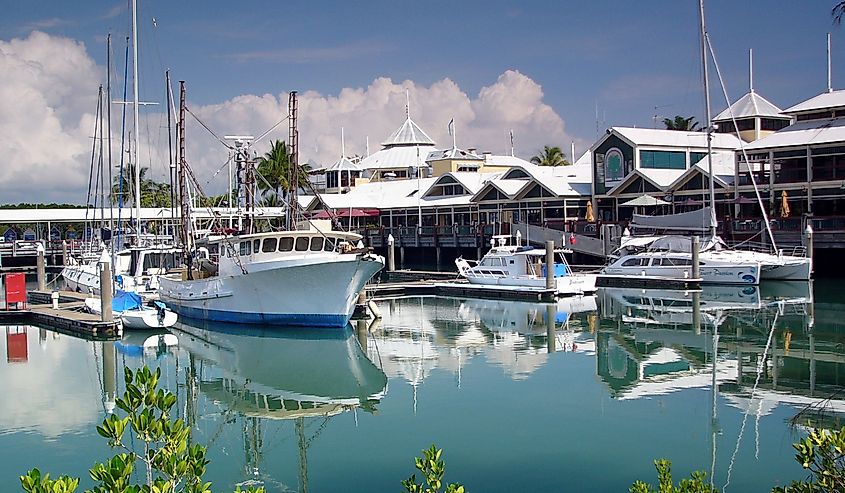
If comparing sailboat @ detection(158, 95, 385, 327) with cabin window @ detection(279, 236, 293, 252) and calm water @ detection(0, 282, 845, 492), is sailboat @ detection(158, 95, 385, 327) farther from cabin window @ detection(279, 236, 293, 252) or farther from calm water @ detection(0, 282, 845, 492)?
calm water @ detection(0, 282, 845, 492)

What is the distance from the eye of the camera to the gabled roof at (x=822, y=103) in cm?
4912

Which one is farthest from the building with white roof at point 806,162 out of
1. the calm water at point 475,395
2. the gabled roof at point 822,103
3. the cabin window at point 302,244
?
the cabin window at point 302,244

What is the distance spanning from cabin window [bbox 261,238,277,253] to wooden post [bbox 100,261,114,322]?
4893 millimetres

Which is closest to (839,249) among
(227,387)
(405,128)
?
(227,387)

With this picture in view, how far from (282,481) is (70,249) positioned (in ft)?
173

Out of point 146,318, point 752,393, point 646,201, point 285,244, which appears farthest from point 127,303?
point 646,201

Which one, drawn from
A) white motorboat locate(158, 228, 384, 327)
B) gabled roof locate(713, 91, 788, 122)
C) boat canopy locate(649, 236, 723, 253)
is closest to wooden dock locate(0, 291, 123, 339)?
white motorboat locate(158, 228, 384, 327)

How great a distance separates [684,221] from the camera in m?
47.1

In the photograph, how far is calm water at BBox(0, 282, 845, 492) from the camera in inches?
612

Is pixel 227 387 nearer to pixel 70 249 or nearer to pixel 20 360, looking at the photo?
pixel 20 360

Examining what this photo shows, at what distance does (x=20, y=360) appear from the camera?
27344 millimetres

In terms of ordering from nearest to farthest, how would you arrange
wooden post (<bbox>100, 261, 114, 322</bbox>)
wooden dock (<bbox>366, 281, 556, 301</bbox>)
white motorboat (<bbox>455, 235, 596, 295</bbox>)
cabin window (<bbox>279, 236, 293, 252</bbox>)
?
wooden post (<bbox>100, 261, 114, 322</bbox>) → cabin window (<bbox>279, 236, 293, 252</bbox>) → wooden dock (<bbox>366, 281, 556, 301</bbox>) → white motorboat (<bbox>455, 235, 596, 295</bbox>)

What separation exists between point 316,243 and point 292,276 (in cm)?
135

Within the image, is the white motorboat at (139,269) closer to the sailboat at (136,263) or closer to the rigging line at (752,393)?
the sailboat at (136,263)
